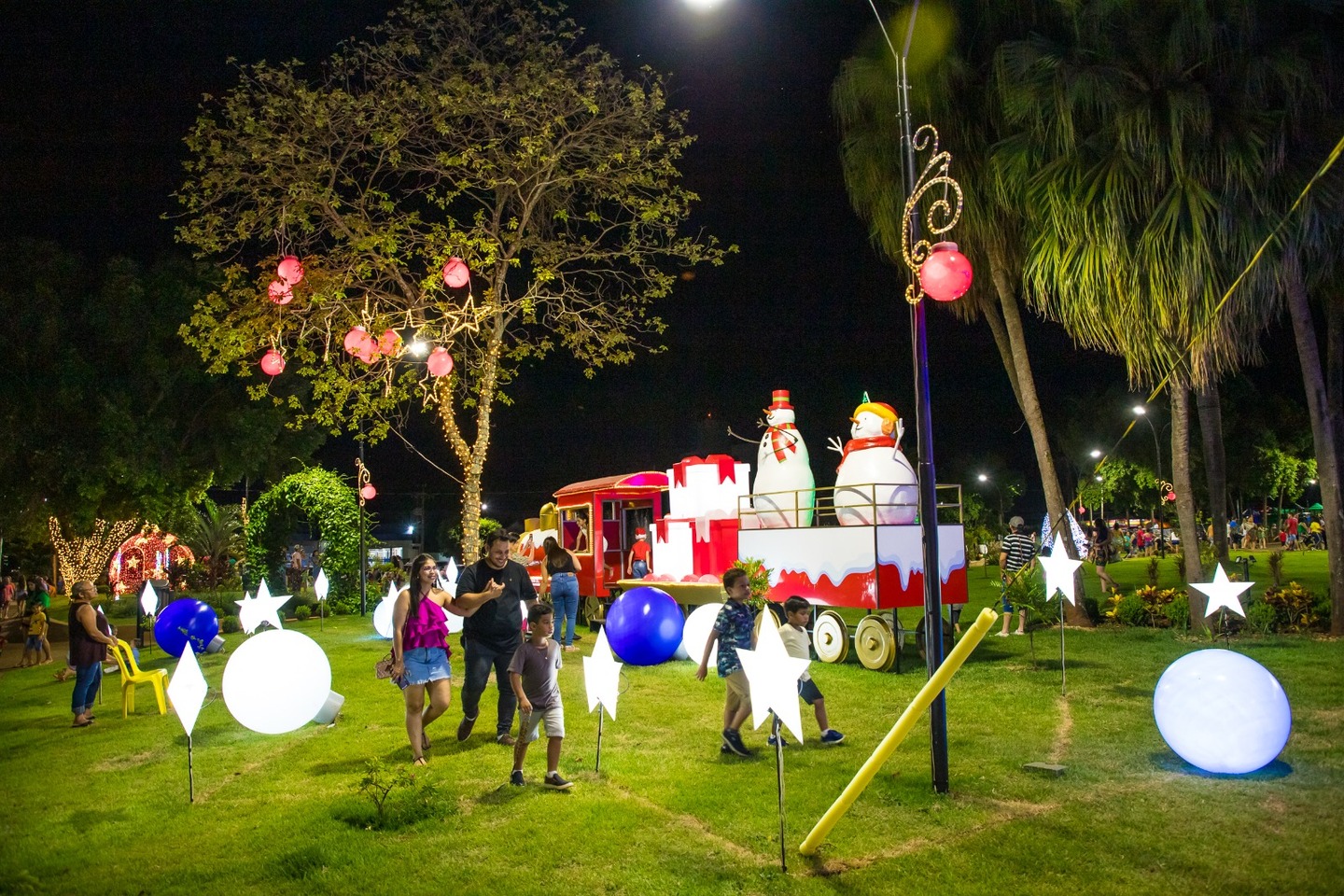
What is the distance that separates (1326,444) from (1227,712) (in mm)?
8008

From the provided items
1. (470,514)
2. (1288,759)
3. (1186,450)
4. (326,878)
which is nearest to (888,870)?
(326,878)

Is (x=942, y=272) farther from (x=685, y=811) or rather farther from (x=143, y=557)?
(x=143, y=557)

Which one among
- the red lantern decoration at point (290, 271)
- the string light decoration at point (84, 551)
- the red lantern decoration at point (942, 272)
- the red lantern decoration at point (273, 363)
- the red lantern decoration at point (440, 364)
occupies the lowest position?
the string light decoration at point (84, 551)

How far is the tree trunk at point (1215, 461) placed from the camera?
1458cm

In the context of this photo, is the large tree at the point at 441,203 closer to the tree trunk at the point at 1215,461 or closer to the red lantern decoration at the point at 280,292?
the red lantern decoration at the point at 280,292

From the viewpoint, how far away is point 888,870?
16.4 ft

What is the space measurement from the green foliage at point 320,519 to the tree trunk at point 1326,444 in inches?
763

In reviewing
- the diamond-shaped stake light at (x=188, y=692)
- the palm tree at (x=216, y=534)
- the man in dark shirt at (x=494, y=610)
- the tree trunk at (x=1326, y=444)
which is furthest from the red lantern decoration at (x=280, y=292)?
the palm tree at (x=216, y=534)

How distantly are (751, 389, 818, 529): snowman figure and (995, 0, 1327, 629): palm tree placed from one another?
13.1 ft

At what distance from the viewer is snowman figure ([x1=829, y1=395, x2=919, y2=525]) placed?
39.4 ft

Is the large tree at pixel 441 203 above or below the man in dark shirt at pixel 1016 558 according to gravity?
above

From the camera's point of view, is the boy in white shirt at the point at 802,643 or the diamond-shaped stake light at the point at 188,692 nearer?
the diamond-shaped stake light at the point at 188,692

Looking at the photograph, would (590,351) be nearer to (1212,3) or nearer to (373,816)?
(373,816)

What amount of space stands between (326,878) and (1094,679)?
8382mm
